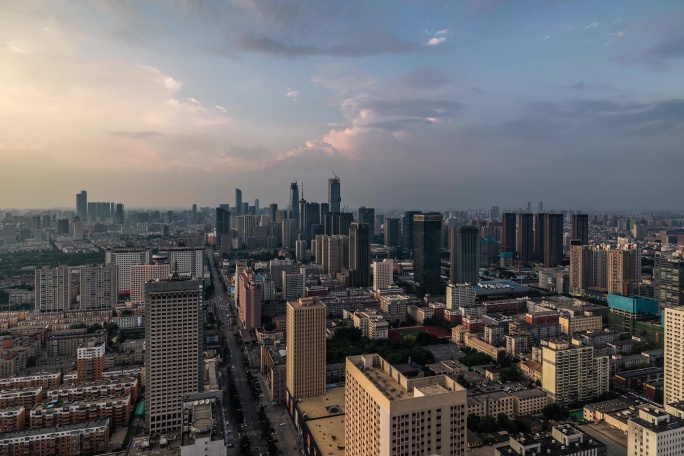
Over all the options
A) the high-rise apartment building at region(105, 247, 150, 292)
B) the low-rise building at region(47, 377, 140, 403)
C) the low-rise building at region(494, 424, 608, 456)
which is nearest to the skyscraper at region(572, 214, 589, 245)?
the low-rise building at region(494, 424, 608, 456)

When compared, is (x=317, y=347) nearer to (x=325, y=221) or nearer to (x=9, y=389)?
(x=9, y=389)

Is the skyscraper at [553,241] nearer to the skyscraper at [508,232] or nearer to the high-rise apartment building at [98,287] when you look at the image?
the skyscraper at [508,232]

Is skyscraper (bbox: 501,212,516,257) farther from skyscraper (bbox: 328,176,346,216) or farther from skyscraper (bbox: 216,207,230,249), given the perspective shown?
skyscraper (bbox: 216,207,230,249)

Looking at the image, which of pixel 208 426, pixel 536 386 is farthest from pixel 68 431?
pixel 536 386

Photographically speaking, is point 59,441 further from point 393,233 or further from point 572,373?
point 393,233

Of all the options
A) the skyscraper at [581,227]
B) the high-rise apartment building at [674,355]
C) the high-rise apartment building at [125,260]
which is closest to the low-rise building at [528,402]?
the high-rise apartment building at [674,355]

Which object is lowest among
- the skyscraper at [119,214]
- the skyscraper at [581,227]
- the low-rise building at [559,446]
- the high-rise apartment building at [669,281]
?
the low-rise building at [559,446]
